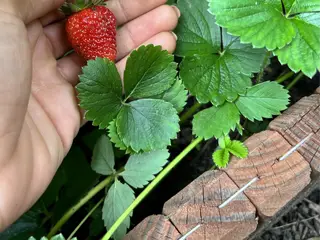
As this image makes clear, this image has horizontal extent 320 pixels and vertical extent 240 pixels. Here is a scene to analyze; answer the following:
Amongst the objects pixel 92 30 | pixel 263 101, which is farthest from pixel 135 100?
pixel 263 101

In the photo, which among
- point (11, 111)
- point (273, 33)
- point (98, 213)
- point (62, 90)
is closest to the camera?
point (11, 111)

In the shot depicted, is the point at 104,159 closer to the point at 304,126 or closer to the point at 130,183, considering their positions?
the point at 130,183

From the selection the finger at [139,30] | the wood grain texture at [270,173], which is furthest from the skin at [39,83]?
the wood grain texture at [270,173]

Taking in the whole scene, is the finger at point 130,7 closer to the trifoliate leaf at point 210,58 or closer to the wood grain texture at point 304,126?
the trifoliate leaf at point 210,58

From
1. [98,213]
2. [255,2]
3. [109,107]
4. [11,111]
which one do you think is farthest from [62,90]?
[255,2]

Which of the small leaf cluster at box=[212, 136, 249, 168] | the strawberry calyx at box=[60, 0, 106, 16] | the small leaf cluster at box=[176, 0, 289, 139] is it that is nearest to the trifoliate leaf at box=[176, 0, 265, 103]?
the small leaf cluster at box=[176, 0, 289, 139]

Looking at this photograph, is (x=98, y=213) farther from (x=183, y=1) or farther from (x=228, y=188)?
(x=183, y=1)
